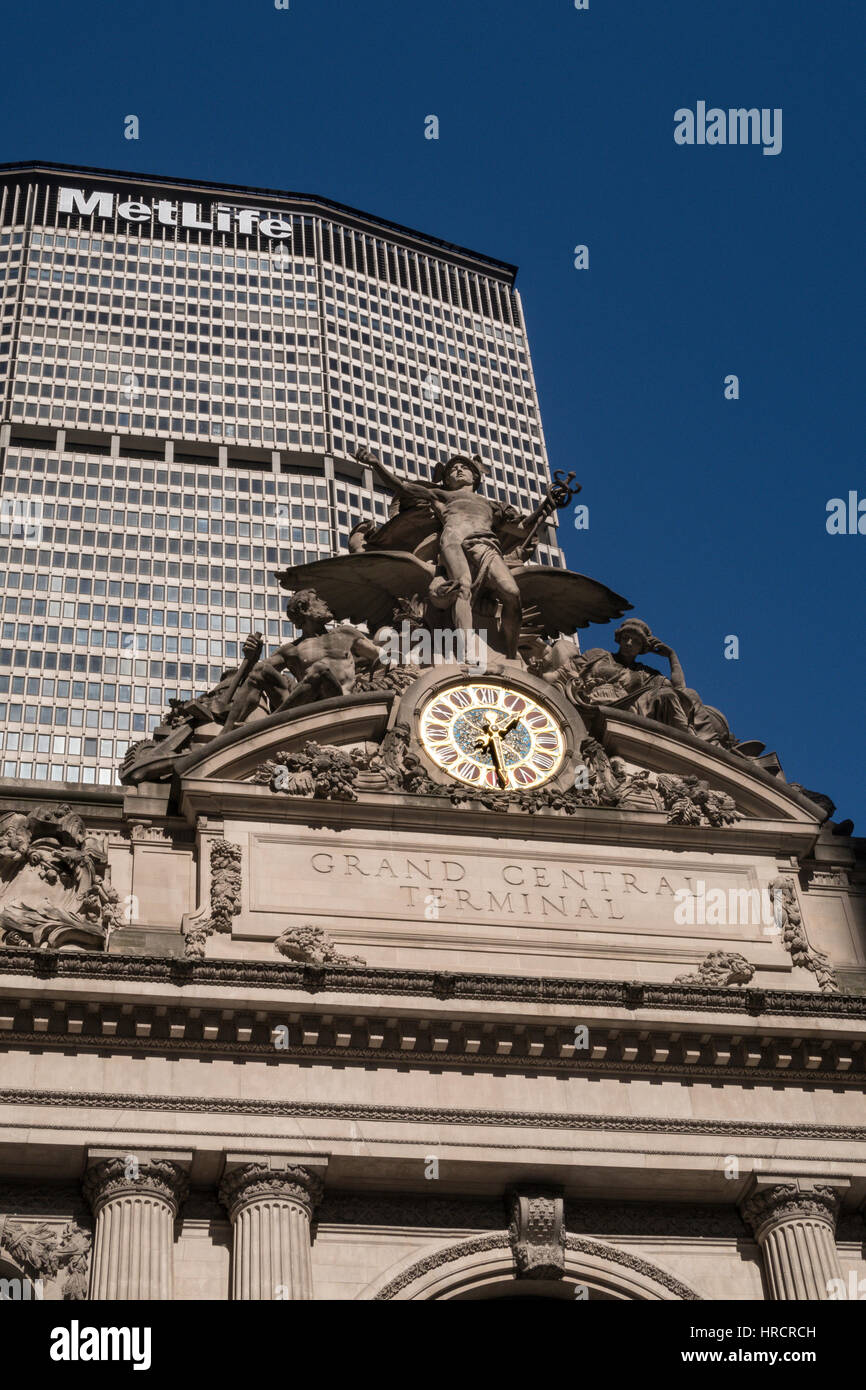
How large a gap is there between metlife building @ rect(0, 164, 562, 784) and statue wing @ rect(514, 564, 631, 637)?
61204 mm

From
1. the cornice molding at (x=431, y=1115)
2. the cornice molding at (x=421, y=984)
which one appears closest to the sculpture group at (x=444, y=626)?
the cornice molding at (x=421, y=984)

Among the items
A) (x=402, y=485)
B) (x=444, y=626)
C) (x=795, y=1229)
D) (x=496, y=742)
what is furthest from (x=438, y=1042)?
(x=402, y=485)

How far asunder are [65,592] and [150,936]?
252ft

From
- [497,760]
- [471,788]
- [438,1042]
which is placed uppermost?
[497,760]

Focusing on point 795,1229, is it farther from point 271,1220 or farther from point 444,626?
point 444,626

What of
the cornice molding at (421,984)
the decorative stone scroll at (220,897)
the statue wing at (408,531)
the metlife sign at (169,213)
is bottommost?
the cornice molding at (421,984)

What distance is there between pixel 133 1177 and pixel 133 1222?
61cm

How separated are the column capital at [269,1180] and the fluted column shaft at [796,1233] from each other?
609cm

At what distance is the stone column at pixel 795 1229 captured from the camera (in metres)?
29.2

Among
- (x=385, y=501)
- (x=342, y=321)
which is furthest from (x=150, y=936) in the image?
(x=342, y=321)

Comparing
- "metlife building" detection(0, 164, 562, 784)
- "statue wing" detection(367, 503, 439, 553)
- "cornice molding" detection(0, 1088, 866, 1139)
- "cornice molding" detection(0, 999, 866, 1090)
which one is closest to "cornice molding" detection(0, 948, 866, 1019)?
"cornice molding" detection(0, 999, 866, 1090)

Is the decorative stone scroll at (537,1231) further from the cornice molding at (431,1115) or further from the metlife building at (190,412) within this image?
the metlife building at (190,412)

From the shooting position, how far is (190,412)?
384ft

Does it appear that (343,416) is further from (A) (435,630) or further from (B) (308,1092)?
(B) (308,1092)
